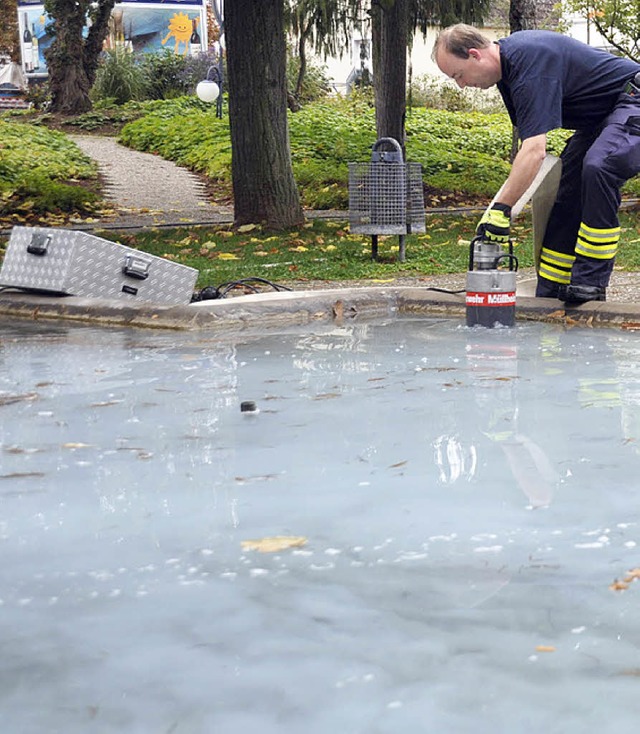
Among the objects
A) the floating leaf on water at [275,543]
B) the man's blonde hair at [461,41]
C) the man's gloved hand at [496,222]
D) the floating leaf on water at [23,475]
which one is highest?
the man's blonde hair at [461,41]

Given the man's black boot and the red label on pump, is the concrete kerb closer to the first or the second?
the man's black boot

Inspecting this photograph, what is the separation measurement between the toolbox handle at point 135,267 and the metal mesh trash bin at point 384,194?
3.17 m

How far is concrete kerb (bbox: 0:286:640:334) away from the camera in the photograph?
6383 millimetres

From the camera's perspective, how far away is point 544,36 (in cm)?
625

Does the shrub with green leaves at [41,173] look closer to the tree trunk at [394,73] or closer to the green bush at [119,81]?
the tree trunk at [394,73]


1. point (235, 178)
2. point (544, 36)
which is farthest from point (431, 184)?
point (544, 36)

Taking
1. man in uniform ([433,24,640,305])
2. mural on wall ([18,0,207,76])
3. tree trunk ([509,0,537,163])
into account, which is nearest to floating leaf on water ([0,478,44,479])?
man in uniform ([433,24,640,305])

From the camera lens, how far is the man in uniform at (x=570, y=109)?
6.09 metres

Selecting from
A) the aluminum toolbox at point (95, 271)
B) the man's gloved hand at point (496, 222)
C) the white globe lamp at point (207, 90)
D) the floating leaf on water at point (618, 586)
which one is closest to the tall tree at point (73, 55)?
the white globe lamp at point (207, 90)

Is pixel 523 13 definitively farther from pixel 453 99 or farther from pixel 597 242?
pixel 453 99

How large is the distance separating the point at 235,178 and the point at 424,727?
11.4 m

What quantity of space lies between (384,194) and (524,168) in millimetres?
3840

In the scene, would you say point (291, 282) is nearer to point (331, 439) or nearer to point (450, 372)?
point (450, 372)

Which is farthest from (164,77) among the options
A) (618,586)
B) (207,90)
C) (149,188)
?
(618,586)
